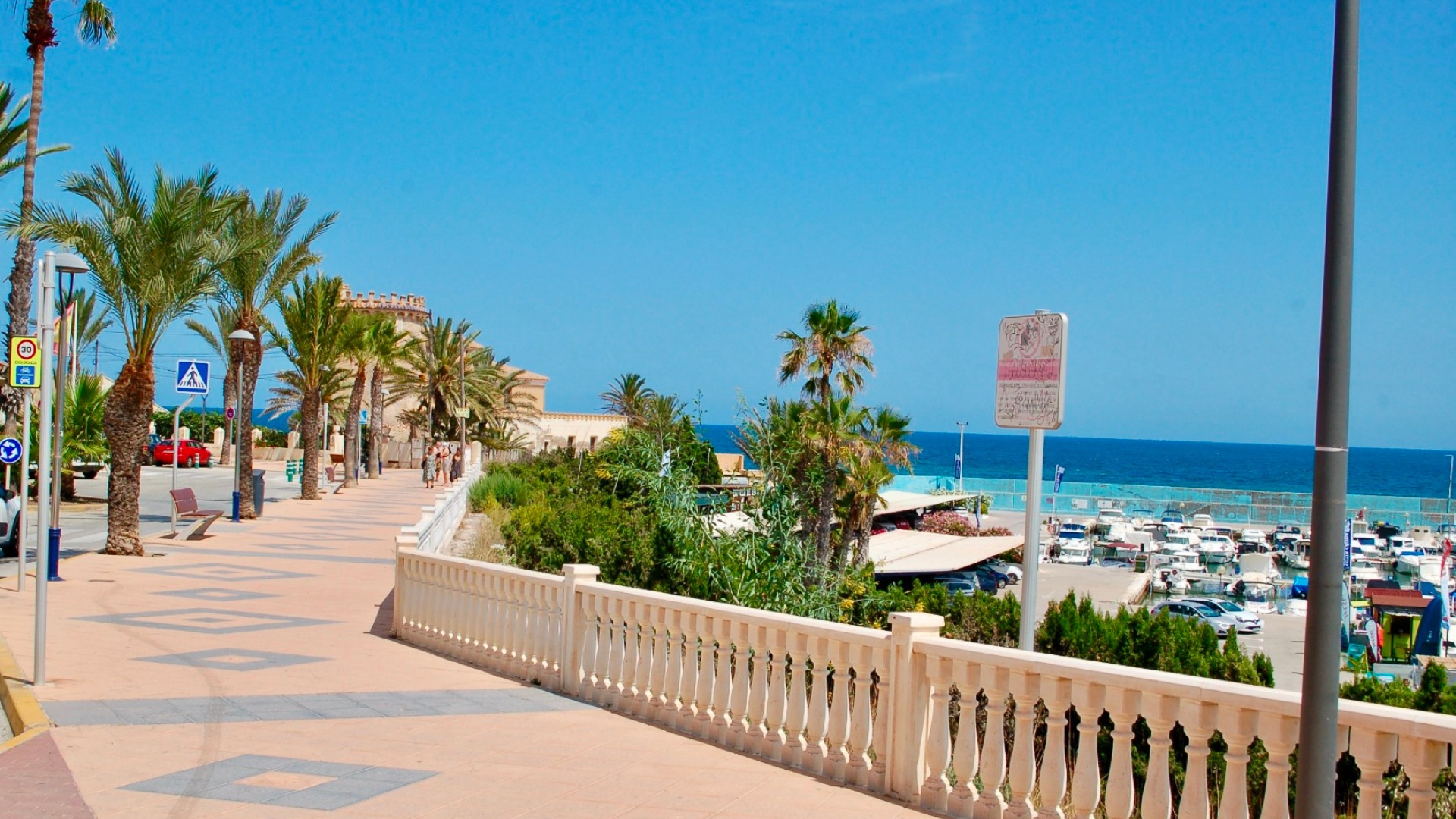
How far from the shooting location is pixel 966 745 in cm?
559

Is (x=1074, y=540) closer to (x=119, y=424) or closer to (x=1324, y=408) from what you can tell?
(x=119, y=424)

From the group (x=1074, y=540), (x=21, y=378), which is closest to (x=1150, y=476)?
(x=1074, y=540)

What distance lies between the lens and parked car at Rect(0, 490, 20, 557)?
18625mm

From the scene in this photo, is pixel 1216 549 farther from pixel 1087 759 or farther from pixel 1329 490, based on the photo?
pixel 1329 490

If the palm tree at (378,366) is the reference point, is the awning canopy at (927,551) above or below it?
below

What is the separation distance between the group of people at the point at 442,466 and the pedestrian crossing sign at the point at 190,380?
19.9m

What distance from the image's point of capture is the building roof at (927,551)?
36.7 m

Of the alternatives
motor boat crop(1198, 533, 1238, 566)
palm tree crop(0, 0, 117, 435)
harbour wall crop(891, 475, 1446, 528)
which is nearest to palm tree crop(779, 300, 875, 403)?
palm tree crop(0, 0, 117, 435)

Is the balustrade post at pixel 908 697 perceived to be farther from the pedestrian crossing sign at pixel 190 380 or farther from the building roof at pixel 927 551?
the building roof at pixel 927 551

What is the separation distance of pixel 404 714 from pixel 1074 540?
69.7 meters

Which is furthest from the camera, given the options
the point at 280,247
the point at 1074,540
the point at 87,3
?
the point at 1074,540

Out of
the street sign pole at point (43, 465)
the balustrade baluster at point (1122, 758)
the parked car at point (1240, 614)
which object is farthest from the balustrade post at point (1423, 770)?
the parked car at point (1240, 614)

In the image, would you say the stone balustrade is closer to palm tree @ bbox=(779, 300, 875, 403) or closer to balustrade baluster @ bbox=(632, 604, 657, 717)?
balustrade baluster @ bbox=(632, 604, 657, 717)

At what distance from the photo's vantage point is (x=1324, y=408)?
3.78 m
